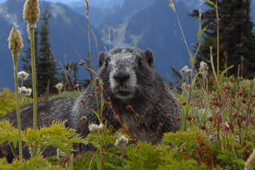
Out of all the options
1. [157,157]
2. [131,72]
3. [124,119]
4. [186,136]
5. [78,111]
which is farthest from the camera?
[78,111]

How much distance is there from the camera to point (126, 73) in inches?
137

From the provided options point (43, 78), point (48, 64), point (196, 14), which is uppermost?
point (196, 14)

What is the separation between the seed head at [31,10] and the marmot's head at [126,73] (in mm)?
2199

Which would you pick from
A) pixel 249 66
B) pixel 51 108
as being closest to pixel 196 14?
pixel 249 66

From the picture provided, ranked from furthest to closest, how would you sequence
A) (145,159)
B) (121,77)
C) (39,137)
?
1. (121,77)
2. (145,159)
3. (39,137)

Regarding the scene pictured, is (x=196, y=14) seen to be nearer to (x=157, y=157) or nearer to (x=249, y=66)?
(x=249, y=66)

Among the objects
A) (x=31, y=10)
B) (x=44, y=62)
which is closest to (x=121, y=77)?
(x=31, y=10)

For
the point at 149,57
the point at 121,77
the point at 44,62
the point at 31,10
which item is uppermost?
the point at 44,62

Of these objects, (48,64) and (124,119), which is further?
(48,64)

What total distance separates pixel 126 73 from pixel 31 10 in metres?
2.30

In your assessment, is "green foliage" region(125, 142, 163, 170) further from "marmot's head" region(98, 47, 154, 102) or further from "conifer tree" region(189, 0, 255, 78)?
"conifer tree" region(189, 0, 255, 78)

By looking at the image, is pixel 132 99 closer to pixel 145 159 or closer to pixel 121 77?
pixel 121 77

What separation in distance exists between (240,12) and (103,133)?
3219cm

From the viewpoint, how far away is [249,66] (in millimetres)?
26578
